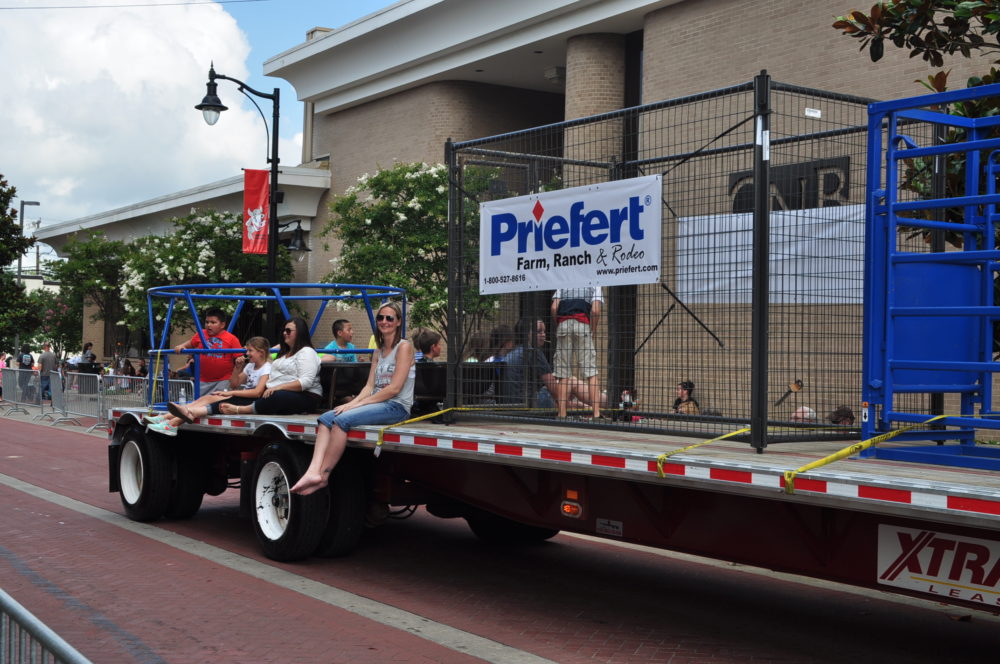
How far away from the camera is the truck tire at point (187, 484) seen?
36.2 feet

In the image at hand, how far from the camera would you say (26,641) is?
3.41 meters

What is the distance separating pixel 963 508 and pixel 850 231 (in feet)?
9.47

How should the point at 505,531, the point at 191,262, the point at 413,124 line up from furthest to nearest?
the point at 191,262 → the point at 413,124 → the point at 505,531

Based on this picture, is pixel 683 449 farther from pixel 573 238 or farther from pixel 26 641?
pixel 26 641

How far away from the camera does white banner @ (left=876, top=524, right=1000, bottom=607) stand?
4859 millimetres

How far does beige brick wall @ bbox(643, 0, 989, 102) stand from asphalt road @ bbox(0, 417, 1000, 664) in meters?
10.7

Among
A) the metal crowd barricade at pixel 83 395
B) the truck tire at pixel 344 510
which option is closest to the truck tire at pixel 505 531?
the truck tire at pixel 344 510

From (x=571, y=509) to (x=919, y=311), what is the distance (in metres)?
2.55

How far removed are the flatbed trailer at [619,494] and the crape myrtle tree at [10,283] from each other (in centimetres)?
2662

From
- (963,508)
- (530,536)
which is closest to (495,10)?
(530,536)

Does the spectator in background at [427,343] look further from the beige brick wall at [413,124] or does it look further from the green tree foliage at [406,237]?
the beige brick wall at [413,124]

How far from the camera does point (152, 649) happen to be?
652cm

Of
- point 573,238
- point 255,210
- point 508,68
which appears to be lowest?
point 573,238

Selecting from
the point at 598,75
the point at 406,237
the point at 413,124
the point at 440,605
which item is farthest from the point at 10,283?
the point at 440,605
